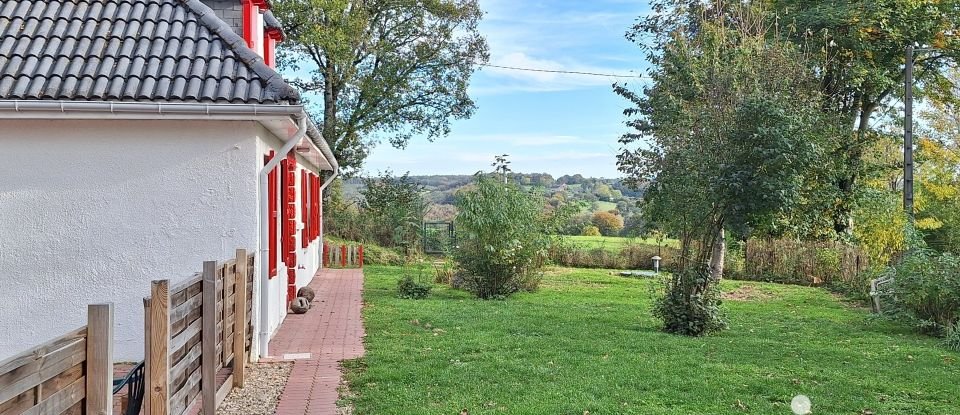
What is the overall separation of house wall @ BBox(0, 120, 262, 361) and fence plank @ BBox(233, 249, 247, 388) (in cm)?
95

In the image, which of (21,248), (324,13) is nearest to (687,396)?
(21,248)

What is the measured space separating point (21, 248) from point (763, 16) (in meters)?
13.3

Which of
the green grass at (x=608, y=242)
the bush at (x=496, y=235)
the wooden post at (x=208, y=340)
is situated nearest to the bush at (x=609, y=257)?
the green grass at (x=608, y=242)

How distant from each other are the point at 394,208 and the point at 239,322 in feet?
63.1

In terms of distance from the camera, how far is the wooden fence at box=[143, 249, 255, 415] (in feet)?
13.0

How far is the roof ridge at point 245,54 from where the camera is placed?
7.08 meters

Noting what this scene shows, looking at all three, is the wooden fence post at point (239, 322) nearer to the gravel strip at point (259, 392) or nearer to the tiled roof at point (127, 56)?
the gravel strip at point (259, 392)

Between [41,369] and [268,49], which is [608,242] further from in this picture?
[41,369]

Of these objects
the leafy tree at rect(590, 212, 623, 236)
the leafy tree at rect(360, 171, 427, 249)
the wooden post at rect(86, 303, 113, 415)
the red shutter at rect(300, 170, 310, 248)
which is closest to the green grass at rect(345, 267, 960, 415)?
the red shutter at rect(300, 170, 310, 248)

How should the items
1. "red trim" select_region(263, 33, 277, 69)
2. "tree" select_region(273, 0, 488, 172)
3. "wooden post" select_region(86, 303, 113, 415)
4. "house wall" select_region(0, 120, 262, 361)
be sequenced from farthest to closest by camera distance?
"tree" select_region(273, 0, 488, 172), "red trim" select_region(263, 33, 277, 69), "house wall" select_region(0, 120, 262, 361), "wooden post" select_region(86, 303, 113, 415)

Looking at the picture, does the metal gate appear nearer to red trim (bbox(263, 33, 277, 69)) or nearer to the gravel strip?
red trim (bbox(263, 33, 277, 69))

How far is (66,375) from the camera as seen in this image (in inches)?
113

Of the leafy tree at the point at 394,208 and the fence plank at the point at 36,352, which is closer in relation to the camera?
the fence plank at the point at 36,352

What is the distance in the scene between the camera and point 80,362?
2.99 m
